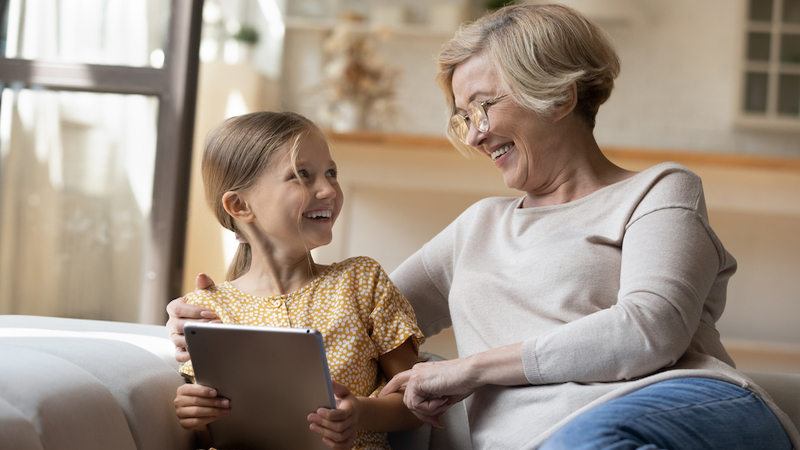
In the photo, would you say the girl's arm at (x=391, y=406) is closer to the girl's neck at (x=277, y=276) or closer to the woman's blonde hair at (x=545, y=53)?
the girl's neck at (x=277, y=276)

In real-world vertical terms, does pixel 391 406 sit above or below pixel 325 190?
below

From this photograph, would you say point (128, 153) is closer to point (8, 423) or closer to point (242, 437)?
point (242, 437)

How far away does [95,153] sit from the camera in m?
3.31

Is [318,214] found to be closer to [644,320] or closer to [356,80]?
[644,320]

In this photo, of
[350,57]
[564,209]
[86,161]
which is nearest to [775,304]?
[350,57]

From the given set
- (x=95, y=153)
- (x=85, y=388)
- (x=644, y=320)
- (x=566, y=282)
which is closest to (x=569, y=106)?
(x=566, y=282)

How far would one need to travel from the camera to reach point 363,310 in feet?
3.88

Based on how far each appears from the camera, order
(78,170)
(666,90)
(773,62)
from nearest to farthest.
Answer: (78,170) → (773,62) → (666,90)

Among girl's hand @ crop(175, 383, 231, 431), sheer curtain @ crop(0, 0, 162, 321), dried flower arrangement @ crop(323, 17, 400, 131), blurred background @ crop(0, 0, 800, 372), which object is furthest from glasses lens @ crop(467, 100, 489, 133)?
dried flower arrangement @ crop(323, 17, 400, 131)

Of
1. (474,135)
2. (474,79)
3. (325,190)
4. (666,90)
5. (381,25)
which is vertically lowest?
(325,190)

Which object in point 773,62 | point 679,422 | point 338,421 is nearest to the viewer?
point 679,422

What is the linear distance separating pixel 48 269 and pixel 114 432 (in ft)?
8.62

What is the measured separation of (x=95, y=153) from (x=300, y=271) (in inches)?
95.8

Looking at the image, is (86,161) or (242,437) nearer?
(242,437)
